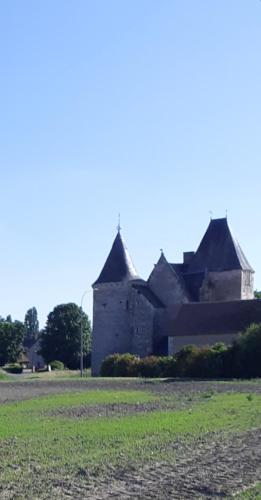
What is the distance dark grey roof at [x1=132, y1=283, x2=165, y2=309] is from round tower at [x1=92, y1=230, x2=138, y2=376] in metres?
1.03

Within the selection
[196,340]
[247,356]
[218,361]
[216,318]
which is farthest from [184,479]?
[216,318]

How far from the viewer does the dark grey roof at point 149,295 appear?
78188mm

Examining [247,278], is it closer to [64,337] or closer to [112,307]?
[112,307]

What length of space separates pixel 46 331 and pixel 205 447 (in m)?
96.7

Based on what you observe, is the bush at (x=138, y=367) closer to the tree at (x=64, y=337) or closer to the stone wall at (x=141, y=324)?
the stone wall at (x=141, y=324)

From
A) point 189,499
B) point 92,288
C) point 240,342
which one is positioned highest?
point 92,288

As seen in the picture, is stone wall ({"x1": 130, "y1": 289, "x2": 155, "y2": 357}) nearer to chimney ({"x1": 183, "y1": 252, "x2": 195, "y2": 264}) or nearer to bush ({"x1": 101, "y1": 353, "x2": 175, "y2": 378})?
chimney ({"x1": 183, "y1": 252, "x2": 195, "y2": 264})

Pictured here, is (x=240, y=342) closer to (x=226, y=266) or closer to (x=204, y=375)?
(x=204, y=375)

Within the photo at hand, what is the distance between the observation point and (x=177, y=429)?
17219 millimetres

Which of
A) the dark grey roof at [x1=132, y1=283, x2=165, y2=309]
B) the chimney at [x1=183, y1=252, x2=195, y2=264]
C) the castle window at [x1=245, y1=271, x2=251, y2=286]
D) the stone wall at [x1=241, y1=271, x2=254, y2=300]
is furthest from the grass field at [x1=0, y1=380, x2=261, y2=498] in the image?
the chimney at [x1=183, y1=252, x2=195, y2=264]

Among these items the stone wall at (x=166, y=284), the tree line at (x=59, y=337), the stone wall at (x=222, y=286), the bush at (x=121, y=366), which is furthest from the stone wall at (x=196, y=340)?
the tree line at (x=59, y=337)

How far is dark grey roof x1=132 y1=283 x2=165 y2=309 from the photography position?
7819cm

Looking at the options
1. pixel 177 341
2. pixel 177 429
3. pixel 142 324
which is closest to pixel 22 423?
pixel 177 429

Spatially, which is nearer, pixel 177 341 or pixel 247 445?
pixel 247 445
